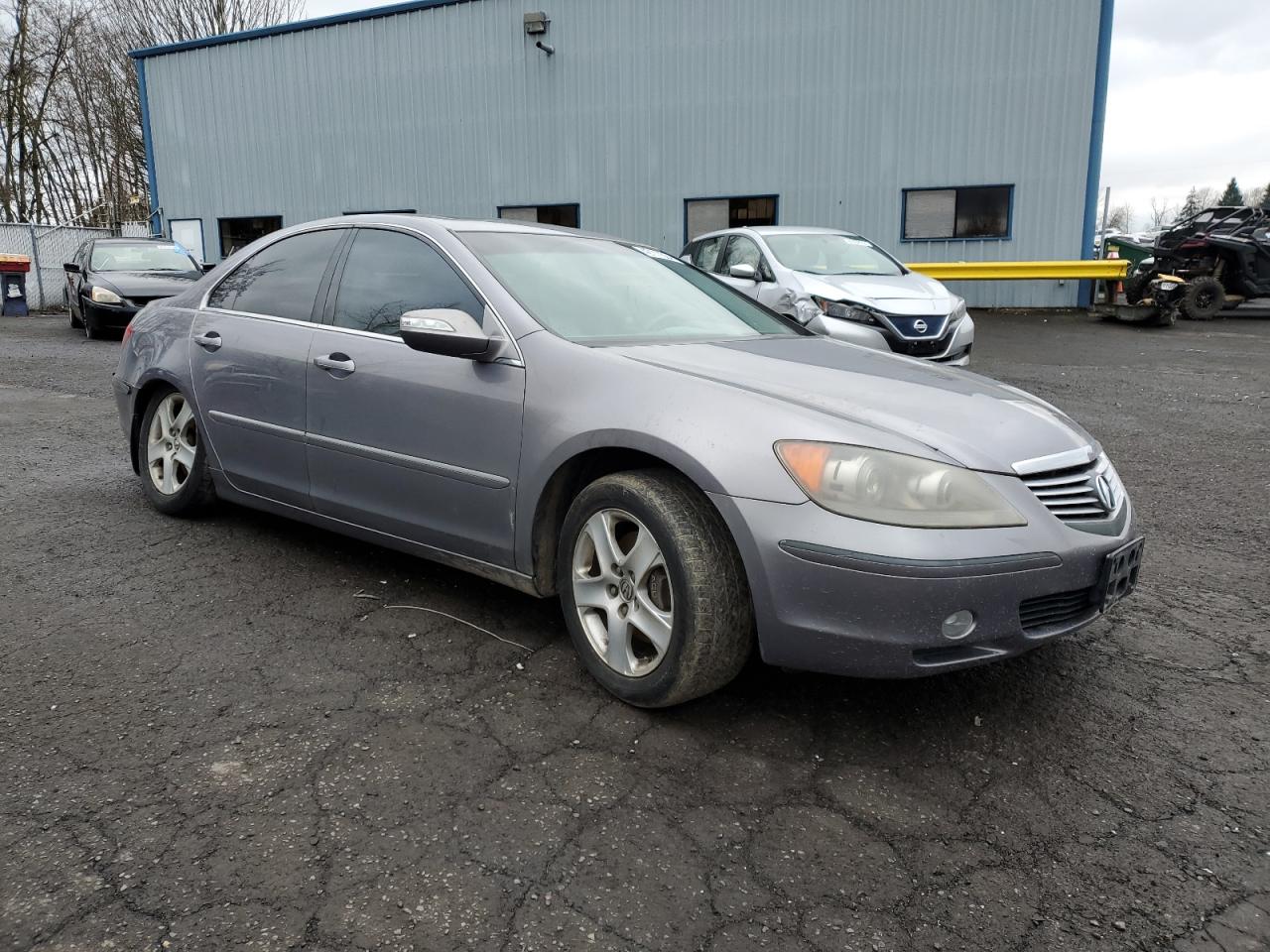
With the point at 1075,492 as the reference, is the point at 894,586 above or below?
below

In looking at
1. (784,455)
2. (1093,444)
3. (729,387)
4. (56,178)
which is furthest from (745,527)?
(56,178)

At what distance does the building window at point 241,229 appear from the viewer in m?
23.0

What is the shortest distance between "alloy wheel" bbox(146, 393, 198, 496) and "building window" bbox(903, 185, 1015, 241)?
15.4 metres

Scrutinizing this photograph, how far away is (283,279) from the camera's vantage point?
412 cm

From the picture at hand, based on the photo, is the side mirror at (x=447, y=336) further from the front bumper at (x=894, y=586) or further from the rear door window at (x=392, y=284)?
the front bumper at (x=894, y=586)

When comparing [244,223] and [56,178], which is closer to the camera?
[244,223]

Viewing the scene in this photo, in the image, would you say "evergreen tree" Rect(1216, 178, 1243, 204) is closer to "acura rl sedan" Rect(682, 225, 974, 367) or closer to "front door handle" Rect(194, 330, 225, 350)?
"acura rl sedan" Rect(682, 225, 974, 367)

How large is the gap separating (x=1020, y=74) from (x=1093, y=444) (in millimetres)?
15833

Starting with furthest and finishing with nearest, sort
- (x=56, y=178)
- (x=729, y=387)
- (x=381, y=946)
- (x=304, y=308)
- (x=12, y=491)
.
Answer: (x=56, y=178)
(x=12, y=491)
(x=304, y=308)
(x=729, y=387)
(x=381, y=946)

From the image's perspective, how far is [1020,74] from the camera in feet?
53.7

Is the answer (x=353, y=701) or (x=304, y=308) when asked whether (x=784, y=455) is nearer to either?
(x=353, y=701)

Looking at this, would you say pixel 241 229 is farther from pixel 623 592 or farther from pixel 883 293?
pixel 623 592

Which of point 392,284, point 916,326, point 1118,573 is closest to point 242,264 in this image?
point 392,284

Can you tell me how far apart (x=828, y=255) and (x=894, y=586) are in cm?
798
